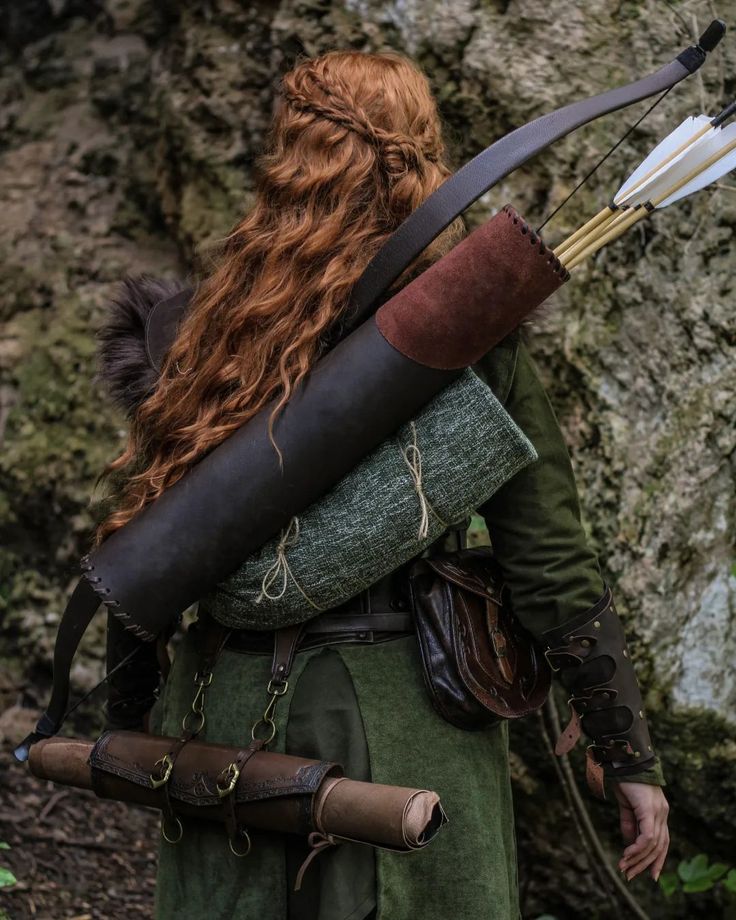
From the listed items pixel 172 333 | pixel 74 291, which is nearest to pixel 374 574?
pixel 172 333

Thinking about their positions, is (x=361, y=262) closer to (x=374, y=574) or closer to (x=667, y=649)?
(x=374, y=574)

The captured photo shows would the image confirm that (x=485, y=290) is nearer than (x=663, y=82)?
Yes

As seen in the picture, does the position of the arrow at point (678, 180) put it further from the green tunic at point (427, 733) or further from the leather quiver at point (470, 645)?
the leather quiver at point (470, 645)

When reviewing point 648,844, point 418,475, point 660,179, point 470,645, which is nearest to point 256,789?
point 470,645

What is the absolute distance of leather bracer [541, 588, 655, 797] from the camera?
1704 millimetres

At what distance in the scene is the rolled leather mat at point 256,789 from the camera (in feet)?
4.86

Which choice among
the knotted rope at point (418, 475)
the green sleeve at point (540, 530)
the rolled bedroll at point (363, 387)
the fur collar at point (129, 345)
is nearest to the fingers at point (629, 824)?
Result: the green sleeve at point (540, 530)

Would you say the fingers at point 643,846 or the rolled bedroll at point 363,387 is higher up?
the rolled bedroll at point 363,387

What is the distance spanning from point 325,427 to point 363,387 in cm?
9

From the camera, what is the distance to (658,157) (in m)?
1.67

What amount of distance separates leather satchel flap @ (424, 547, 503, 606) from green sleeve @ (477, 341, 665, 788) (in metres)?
0.04

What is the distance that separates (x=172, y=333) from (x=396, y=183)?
0.51 meters

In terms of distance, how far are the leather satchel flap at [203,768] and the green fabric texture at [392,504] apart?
0.78 ft

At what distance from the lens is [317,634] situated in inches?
69.9
